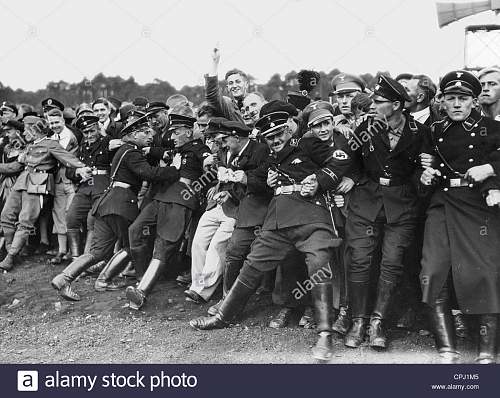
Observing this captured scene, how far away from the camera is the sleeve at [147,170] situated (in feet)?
19.6

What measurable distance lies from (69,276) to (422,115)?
3882 mm

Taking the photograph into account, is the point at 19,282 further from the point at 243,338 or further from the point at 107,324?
the point at 243,338

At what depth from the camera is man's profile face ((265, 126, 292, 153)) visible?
16.4 feet

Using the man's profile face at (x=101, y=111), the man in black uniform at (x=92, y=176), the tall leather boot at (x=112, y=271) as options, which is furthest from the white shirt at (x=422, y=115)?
the man's profile face at (x=101, y=111)

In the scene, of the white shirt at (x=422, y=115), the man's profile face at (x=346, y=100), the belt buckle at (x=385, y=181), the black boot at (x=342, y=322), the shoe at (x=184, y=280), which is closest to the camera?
the belt buckle at (x=385, y=181)

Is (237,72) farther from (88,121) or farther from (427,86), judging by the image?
(427,86)

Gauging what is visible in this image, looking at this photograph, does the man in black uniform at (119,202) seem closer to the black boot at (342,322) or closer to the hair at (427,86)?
the black boot at (342,322)

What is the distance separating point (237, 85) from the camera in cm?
670

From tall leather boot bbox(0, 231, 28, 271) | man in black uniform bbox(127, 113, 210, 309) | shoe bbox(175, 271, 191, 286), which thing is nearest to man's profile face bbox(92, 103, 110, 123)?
tall leather boot bbox(0, 231, 28, 271)

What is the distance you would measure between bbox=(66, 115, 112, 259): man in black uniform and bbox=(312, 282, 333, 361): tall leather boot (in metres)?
3.28

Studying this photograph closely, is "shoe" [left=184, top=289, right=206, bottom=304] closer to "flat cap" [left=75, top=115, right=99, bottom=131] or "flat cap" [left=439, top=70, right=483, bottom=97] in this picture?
"flat cap" [left=75, top=115, right=99, bottom=131]

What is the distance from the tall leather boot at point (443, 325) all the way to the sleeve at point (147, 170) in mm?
2886

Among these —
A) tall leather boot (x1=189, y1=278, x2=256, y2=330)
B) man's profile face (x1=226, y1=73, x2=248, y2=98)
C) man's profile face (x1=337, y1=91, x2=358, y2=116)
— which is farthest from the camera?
man's profile face (x1=226, y1=73, x2=248, y2=98)

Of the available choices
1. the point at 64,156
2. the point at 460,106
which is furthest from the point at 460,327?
the point at 64,156
